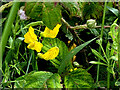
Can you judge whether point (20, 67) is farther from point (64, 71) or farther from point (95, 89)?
point (95, 89)

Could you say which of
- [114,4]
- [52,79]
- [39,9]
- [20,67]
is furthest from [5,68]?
[114,4]

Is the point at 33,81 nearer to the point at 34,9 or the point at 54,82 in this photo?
the point at 54,82

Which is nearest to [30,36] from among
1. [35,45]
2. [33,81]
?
[35,45]

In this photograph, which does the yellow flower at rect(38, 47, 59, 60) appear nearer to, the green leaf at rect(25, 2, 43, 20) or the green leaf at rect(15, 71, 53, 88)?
the green leaf at rect(15, 71, 53, 88)

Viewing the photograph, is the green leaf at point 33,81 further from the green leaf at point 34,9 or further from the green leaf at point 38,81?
the green leaf at point 34,9

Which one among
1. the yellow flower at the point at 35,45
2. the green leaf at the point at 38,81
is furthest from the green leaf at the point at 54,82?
the yellow flower at the point at 35,45

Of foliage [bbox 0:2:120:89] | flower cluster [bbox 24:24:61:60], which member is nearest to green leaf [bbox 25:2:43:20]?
foliage [bbox 0:2:120:89]
